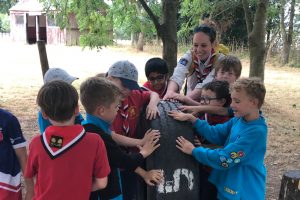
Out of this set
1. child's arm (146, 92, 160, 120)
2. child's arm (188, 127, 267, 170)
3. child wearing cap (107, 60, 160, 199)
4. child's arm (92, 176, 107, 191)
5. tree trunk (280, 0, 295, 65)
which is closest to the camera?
child's arm (92, 176, 107, 191)

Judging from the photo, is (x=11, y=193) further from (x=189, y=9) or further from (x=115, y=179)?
(x=189, y=9)

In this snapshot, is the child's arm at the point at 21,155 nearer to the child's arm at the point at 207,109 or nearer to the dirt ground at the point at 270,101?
the child's arm at the point at 207,109

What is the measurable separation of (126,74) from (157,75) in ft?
1.72

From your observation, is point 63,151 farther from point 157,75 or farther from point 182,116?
point 157,75

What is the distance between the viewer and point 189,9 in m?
10.1

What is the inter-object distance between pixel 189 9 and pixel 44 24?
30.6 metres

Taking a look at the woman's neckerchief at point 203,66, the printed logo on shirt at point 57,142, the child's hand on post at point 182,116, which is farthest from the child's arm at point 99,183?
the woman's neckerchief at point 203,66

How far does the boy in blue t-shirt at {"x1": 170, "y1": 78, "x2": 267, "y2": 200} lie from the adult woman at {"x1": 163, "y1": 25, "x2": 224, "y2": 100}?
0.76m

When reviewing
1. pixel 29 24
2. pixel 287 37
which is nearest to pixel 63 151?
pixel 287 37

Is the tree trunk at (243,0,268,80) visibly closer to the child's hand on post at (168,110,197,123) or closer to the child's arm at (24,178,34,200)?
the child's hand on post at (168,110,197,123)

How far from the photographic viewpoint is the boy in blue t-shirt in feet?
8.05

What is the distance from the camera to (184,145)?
2.59m

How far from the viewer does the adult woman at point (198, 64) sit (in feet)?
10.9

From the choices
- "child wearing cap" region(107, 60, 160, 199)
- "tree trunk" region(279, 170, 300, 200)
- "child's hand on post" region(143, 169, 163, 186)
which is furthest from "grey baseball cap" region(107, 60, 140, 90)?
"tree trunk" region(279, 170, 300, 200)
